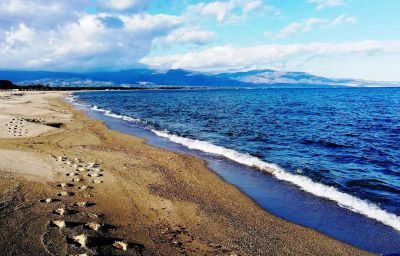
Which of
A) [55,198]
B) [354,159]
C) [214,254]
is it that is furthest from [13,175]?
[354,159]

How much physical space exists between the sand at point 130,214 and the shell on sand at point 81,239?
22mm

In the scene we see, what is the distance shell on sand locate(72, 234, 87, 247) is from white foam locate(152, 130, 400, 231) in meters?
9.31

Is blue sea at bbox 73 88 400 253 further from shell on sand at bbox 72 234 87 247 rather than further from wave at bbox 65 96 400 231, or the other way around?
shell on sand at bbox 72 234 87 247

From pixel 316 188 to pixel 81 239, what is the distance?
34.1 ft

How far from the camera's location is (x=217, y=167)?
19156mm

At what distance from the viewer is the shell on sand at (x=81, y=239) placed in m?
8.09

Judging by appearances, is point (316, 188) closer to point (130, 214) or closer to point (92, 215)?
point (130, 214)

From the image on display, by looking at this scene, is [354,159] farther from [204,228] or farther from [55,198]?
[55,198]

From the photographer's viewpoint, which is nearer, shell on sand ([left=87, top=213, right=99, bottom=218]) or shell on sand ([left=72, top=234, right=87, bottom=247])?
shell on sand ([left=72, top=234, right=87, bottom=247])

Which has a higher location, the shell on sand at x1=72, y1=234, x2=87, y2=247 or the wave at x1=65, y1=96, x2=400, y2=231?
the shell on sand at x1=72, y1=234, x2=87, y2=247

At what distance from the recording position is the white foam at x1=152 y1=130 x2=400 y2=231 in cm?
1222

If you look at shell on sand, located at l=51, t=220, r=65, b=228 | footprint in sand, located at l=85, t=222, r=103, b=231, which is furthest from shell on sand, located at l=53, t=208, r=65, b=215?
footprint in sand, located at l=85, t=222, r=103, b=231

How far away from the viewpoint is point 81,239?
8242 mm

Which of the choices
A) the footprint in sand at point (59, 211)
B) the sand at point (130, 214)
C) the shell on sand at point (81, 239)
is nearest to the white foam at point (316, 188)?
the sand at point (130, 214)
